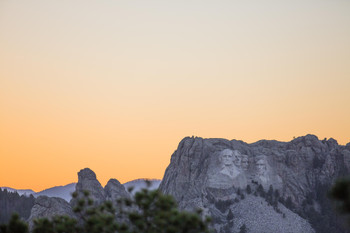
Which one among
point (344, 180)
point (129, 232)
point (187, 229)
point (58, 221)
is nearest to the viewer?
point (344, 180)

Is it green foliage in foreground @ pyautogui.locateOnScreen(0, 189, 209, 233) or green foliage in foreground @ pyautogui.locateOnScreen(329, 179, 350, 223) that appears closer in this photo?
green foliage in foreground @ pyautogui.locateOnScreen(329, 179, 350, 223)

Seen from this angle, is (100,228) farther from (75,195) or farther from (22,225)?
(22,225)

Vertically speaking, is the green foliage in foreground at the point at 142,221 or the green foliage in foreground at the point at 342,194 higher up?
the green foliage in foreground at the point at 142,221

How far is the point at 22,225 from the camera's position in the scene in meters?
104

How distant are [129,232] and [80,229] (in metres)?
10.0

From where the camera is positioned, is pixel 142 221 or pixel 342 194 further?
pixel 142 221

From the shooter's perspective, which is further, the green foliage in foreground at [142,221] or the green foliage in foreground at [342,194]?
the green foliage in foreground at [142,221]

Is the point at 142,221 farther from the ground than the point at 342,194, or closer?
farther from the ground

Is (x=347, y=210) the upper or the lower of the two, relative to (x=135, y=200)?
lower

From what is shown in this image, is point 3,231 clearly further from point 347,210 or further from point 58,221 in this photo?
point 347,210

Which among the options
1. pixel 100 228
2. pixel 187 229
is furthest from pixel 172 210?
pixel 100 228

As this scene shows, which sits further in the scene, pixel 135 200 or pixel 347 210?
pixel 135 200

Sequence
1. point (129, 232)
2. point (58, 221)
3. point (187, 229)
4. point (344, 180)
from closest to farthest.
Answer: point (344, 180), point (187, 229), point (129, 232), point (58, 221)

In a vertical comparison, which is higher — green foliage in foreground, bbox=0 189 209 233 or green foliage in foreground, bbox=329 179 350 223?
green foliage in foreground, bbox=0 189 209 233
